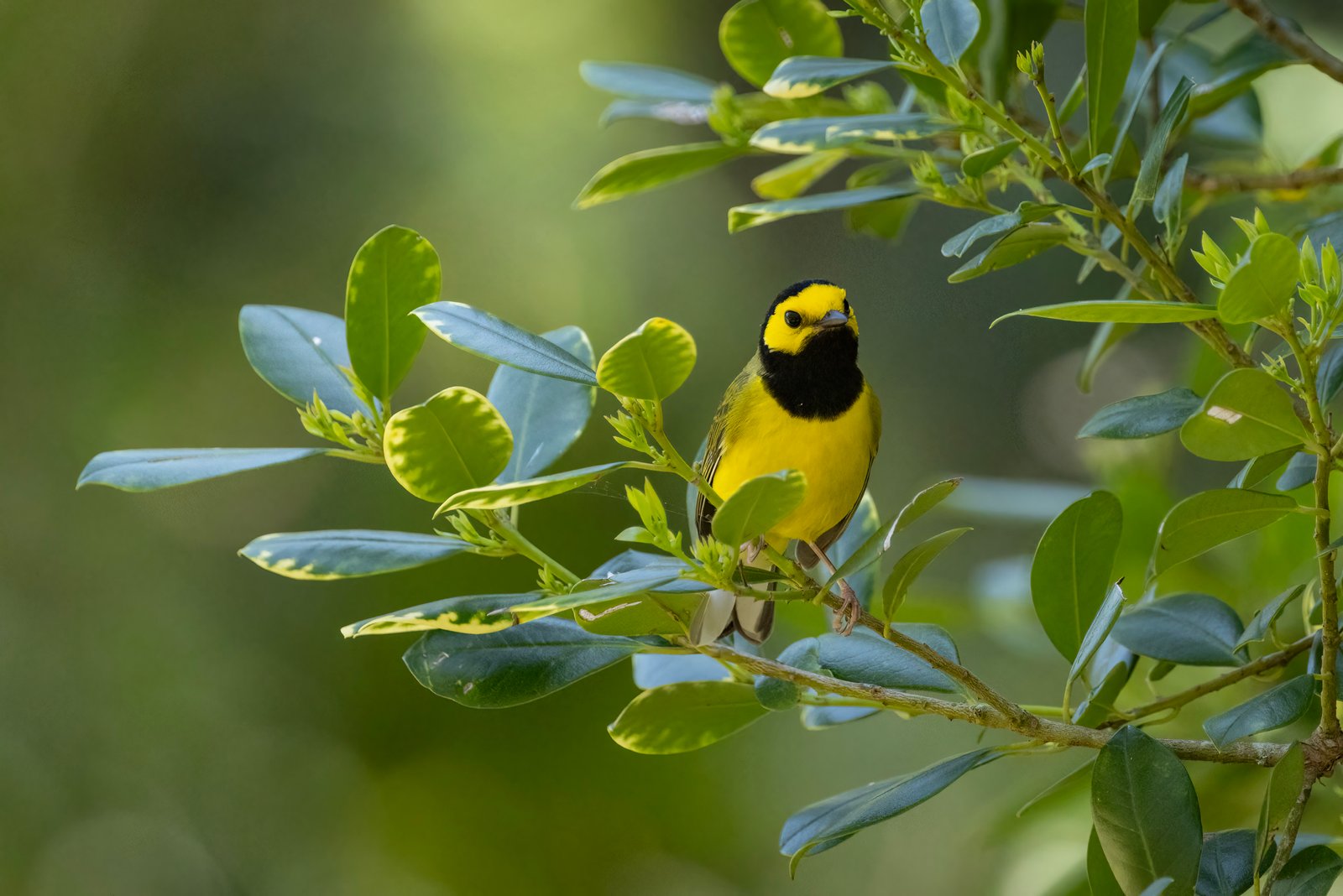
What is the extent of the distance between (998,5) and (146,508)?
2754mm

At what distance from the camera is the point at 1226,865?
100cm

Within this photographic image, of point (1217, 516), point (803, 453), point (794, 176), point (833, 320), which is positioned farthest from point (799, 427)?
point (1217, 516)

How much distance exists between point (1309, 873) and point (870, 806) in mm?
333

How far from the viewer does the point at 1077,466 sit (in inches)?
145

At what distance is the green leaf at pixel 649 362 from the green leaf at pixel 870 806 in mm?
391

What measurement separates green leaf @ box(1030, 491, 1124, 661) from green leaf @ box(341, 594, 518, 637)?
0.48m

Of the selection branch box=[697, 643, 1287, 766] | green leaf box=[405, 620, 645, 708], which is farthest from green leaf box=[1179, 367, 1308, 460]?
green leaf box=[405, 620, 645, 708]

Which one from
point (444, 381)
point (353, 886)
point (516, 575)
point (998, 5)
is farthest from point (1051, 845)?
point (444, 381)

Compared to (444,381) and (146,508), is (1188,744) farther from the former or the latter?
(146,508)

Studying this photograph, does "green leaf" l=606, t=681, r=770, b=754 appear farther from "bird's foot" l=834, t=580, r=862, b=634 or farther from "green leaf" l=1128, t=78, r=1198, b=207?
"green leaf" l=1128, t=78, r=1198, b=207

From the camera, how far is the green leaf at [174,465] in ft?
3.18

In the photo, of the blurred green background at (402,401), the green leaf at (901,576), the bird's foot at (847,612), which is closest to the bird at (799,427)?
the bird's foot at (847,612)

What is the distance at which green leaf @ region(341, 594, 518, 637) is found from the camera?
922mm

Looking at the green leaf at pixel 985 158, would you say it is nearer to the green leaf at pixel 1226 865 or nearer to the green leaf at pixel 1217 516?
the green leaf at pixel 1217 516
